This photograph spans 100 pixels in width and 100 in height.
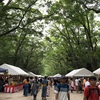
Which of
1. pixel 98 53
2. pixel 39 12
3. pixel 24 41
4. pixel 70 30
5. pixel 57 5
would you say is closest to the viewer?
pixel 39 12

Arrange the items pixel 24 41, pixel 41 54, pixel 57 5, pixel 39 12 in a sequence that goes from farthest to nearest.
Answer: pixel 41 54 < pixel 24 41 < pixel 57 5 < pixel 39 12

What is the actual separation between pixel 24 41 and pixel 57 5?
2062 centimetres

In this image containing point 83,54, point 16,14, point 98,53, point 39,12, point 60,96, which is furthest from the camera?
point 83,54

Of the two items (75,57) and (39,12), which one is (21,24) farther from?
(75,57)

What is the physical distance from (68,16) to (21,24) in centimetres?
486

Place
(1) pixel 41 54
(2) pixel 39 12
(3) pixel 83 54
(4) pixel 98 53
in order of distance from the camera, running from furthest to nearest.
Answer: (1) pixel 41 54 < (3) pixel 83 54 < (4) pixel 98 53 < (2) pixel 39 12

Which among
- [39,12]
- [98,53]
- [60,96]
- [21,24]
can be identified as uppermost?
[39,12]

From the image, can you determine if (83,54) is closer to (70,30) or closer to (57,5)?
(70,30)

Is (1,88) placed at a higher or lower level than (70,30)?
lower

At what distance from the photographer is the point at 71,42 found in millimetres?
42125

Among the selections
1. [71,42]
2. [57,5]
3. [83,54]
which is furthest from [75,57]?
[57,5]

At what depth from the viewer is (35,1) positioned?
21.9 meters

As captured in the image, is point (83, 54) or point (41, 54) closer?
point (83, 54)

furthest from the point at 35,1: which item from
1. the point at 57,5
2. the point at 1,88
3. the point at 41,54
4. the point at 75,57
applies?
the point at 41,54
